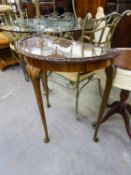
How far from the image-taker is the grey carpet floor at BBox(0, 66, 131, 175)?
1.29 metres

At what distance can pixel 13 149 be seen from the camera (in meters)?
1.43

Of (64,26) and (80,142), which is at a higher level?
(64,26)

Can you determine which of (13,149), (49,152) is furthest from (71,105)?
(13,149)

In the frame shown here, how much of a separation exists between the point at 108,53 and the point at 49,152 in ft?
2.90

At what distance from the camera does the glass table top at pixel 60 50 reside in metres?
1.03

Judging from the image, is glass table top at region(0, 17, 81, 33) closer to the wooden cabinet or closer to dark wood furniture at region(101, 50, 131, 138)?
dark wood furniture at region(101, 50, 131, 138)

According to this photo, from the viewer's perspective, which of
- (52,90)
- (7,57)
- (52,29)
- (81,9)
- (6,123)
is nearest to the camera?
(6,123)

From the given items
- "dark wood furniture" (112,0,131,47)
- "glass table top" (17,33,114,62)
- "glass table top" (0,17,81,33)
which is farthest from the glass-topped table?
"dark wood furniture" (112,0,131,47)

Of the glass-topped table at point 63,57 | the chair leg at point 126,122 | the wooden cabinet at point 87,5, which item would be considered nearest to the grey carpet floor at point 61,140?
the chair leg at point 126,122

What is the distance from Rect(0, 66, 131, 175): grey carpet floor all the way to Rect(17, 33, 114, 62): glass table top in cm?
76

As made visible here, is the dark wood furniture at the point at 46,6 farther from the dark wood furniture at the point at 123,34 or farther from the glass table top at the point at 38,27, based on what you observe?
the dark wood furniture at the point at 123,34

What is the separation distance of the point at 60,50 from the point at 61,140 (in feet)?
2.51

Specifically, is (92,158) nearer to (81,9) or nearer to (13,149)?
(13,149)

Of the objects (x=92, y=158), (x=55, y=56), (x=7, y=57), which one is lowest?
(x=92, y=158)
